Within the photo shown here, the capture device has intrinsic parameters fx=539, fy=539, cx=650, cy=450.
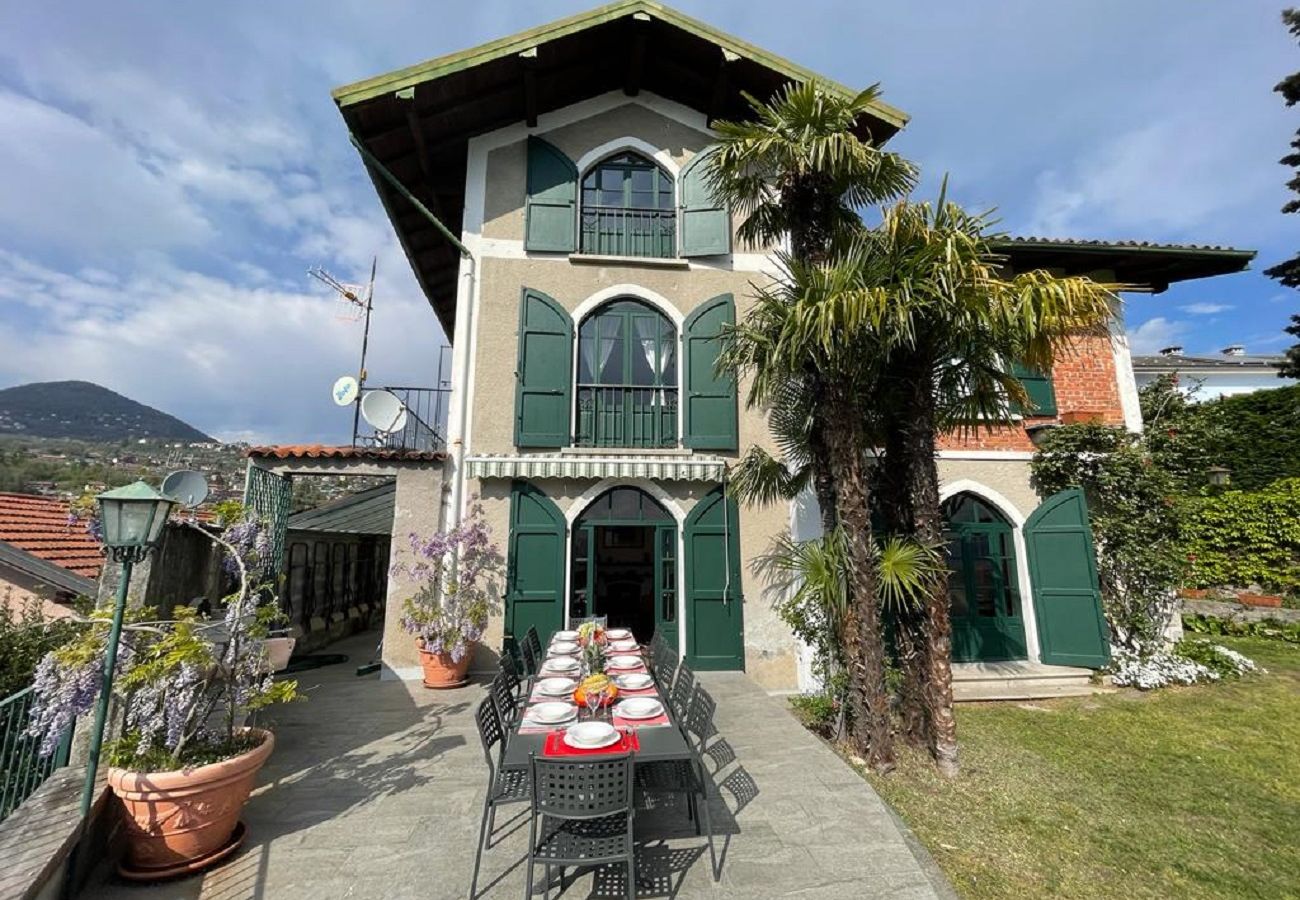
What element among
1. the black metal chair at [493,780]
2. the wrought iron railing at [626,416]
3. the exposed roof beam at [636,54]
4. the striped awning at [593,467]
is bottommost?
the black metal chair at [493,780]

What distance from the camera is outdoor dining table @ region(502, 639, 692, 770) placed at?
434 centimetres

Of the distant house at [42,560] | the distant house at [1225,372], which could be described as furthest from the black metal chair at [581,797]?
the distant house at [1225,372]

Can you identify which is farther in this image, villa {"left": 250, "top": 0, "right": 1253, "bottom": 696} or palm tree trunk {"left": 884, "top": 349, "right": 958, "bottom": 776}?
villa {"left": 250, "top": 0, "right": 1253, "bottom": 696}

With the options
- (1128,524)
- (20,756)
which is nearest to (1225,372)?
(1128,524)

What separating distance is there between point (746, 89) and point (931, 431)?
9.76 meters

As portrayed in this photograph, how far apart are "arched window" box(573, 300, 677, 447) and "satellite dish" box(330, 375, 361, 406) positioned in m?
5.37

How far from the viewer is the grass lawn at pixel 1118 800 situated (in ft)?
16.7

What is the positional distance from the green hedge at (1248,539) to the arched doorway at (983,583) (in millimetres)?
6114

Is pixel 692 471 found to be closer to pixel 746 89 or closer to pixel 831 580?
pixel 831 580

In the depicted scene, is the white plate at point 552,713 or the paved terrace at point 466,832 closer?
the paved terrace at point 466,832

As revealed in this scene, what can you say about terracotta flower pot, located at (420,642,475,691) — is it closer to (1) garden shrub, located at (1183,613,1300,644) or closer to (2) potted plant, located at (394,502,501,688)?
(2) potted plant, located at (394,502,501,688)

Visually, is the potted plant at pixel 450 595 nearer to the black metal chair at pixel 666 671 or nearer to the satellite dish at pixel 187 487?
the satellite dish at pixel 187 487

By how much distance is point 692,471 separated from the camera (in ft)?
35.1

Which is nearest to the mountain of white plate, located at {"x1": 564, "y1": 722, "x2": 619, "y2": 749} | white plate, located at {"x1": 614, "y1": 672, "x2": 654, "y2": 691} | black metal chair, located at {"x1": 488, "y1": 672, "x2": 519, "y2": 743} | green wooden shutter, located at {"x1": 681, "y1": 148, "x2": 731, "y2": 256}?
green wooden shutter, located at {"x1": 681, "y1": 148, "x2": 731, "y2": 256}
